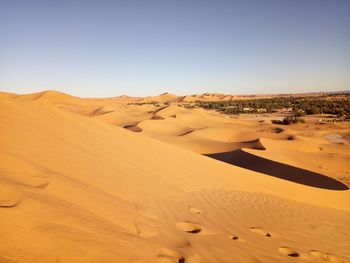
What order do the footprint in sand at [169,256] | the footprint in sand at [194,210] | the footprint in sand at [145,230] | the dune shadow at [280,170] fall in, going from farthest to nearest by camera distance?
1. the dune shadow at [280,170]
2. the footprint in sand at [194,210]
3. the footprint in sand at [145,230]
4. the footprint in sand at [169,256]

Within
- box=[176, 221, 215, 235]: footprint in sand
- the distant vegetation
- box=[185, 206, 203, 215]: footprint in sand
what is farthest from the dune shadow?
the distant vegetation

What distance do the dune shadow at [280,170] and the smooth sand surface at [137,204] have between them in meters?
0.11

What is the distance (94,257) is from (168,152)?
655cm

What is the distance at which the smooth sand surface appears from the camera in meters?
3.09

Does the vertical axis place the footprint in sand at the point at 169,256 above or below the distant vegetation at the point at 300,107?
below

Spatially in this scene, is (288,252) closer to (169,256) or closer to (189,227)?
(189,227)

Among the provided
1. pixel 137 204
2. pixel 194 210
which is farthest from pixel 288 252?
pixel 137 204

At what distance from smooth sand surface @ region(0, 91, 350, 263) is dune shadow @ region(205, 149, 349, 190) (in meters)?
0.11

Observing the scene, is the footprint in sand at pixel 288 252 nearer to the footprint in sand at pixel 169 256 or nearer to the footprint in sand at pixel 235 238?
the footprint in sand at pixel 235 238

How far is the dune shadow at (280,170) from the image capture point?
9.88 meters

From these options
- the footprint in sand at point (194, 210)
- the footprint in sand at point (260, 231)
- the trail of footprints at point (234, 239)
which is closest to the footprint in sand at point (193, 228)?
the trail of footprints at point (234, 239)

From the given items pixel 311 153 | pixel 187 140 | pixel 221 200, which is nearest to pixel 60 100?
pixel 187 140

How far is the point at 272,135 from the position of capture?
21.2 m

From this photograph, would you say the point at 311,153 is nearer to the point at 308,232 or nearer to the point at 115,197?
the point at 308,232
